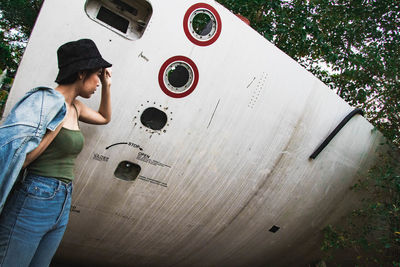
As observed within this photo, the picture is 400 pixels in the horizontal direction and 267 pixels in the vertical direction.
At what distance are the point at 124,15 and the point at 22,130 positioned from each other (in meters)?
1.55

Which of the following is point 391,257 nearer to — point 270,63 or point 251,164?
point 251,164

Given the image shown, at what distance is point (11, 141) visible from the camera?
1.48 m

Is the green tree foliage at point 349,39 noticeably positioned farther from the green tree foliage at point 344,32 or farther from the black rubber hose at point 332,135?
the black rubber hose at point 332,135

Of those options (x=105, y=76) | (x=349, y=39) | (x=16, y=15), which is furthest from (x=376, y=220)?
(x=16, y=15)

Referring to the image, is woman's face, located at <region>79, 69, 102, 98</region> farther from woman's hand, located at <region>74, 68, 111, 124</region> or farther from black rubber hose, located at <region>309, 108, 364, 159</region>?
black rubber hose, located at <region>309, 108, 364, 159</region>

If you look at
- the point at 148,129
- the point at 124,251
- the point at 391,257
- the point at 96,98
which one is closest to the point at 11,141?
the point at 96,98

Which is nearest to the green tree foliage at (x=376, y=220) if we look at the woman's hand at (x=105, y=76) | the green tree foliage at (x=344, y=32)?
the green tree foliage at (x=344, y=32)

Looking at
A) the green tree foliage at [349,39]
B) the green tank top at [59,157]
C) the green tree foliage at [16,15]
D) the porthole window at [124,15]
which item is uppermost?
the green tree foliage at [349,39]

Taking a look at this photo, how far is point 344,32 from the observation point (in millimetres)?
8195

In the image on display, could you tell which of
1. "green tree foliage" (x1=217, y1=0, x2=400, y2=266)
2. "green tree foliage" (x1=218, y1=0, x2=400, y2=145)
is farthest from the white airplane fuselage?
"green tree foliage" (x1=218, y1=0, x2=400, y2=145)

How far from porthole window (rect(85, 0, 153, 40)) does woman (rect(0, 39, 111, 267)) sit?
81 cm

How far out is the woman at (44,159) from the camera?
1556mm

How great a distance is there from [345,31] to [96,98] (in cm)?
788

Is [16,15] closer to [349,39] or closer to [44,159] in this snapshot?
[349,39]
